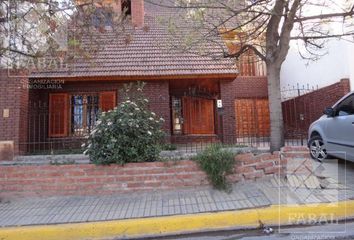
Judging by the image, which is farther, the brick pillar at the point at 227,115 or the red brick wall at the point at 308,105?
the red brick wall at the point at 308,105

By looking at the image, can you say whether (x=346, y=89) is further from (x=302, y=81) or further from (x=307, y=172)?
(x=307, y=172)

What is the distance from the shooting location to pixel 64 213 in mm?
5648

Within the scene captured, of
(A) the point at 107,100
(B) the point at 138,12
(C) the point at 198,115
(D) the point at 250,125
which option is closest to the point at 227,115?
(C) the point at 198,115

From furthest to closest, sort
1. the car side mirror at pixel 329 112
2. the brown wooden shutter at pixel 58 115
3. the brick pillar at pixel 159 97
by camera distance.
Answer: the brown wooden shutter at pixel 58 115, the brick pillar at pixel 159 97, the car side mirror at pixel 329 112

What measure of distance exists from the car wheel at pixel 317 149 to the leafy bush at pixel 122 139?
361 cm

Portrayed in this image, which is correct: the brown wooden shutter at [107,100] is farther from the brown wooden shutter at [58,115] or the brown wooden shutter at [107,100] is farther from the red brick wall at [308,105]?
the red brick wall at [308,105]

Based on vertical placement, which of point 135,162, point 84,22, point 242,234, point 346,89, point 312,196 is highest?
point 84,22

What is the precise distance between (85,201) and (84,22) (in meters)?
3.51

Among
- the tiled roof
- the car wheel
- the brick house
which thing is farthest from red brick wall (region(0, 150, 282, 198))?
the tiled roof

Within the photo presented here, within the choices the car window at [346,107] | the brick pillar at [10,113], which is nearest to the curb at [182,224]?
the car window at [346,107]

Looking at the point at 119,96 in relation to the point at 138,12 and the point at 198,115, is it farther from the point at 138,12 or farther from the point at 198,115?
the point at 138,12

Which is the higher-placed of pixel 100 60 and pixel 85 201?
pixel 100 60

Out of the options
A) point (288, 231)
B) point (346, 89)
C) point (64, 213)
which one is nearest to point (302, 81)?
point (346, 89)

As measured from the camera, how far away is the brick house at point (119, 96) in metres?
10.4
